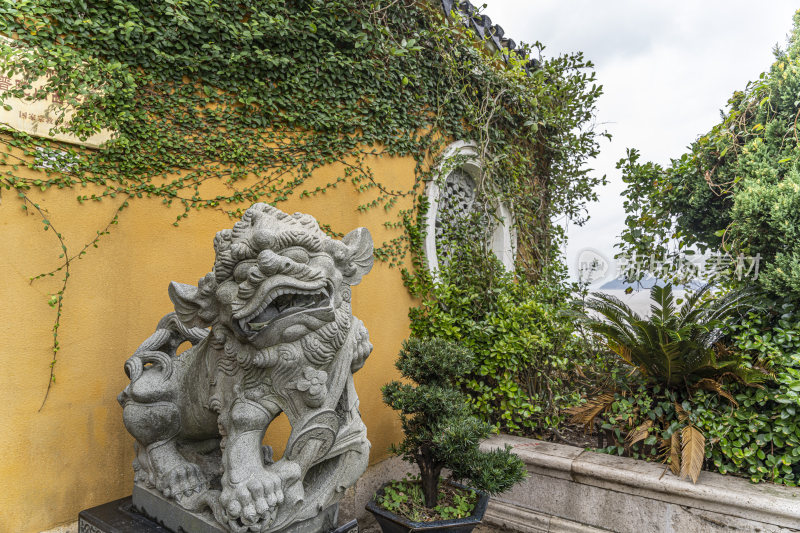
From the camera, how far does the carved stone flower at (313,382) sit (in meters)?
1.77

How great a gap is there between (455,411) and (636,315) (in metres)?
1.92

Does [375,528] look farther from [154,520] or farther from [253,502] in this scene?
[253,502]

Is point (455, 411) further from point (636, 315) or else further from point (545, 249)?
point (545, 249)

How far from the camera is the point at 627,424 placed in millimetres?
3408

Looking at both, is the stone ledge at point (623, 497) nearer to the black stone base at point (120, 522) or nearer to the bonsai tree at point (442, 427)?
the bonsai tree at point (442, 427)

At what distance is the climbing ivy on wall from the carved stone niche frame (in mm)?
140

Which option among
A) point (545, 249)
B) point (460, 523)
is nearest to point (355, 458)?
point (460, 523)

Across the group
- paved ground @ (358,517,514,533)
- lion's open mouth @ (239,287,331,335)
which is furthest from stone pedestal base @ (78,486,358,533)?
paved ground @ (358,517,514,533)

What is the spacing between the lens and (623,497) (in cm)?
293

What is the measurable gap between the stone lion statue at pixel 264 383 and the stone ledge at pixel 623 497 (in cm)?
187

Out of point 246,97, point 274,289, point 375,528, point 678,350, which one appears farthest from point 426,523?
point 246,97

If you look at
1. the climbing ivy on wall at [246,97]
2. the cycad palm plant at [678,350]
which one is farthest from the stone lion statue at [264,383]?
the cycad palm plant at [678,350]

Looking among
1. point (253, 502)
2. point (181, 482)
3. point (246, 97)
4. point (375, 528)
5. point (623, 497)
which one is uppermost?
point (246, 97)

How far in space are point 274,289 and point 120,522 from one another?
4.74 ft
